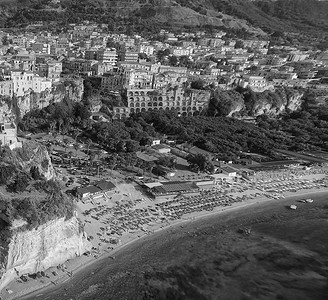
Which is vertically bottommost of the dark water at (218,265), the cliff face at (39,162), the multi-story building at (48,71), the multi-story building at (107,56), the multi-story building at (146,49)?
the dark water at (218,265)

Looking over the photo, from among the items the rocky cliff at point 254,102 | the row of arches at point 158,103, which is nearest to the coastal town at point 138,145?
the row of arches at point 158,103

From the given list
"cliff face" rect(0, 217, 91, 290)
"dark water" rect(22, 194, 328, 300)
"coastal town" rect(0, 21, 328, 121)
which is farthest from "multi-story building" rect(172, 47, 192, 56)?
"cliff face" rect(0, 217, 91, 290)

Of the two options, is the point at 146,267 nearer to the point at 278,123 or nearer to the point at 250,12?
the point at 278,123

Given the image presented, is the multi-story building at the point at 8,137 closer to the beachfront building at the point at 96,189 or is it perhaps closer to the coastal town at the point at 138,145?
the coastal town at the point at 138,145

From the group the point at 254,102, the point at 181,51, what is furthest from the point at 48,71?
the point at 181,51

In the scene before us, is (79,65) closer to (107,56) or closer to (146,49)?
(107,56)

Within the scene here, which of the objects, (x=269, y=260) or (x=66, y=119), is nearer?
(x=269, y=260)

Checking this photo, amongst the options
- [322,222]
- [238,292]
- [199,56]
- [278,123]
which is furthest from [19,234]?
[199,56]
